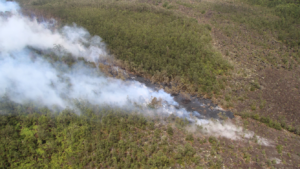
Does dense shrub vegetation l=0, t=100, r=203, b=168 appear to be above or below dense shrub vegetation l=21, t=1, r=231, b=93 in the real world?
below

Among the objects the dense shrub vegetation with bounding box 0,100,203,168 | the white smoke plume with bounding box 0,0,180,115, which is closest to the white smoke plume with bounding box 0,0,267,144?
the white smoke plume with bounding box 0,0,180,115

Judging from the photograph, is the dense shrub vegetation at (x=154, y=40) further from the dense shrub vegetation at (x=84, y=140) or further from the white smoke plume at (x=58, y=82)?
the dense shrub vegetation at (x=84, y=140)

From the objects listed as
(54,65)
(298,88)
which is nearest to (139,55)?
(54,65)

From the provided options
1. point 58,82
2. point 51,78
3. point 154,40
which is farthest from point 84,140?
point 154,40

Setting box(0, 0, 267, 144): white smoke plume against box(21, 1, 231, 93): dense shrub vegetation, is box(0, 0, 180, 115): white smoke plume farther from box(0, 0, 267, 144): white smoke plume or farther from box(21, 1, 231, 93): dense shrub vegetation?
box(21, 1, 231, 93): dense shrub vegetation

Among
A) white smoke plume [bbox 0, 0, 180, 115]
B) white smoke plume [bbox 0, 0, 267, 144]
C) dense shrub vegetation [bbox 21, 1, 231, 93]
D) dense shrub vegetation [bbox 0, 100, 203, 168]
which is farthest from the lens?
dense shrub vegetation [bbox 21, 1, 231, 93]

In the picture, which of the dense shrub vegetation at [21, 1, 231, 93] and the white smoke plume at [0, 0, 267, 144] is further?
the dense shrub vegetation at [21, 1, 231, 93]
